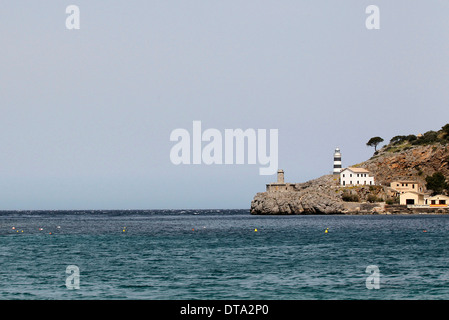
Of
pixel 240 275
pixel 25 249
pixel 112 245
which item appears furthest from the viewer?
pixel 112 245

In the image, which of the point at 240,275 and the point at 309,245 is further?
the point at 309,245

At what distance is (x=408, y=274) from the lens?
45.7 m

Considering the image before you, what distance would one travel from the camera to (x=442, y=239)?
82.3m
